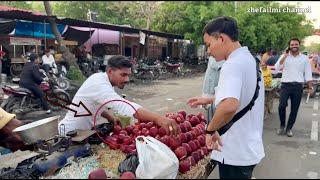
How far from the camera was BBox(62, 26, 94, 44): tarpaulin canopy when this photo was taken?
62.7 ft

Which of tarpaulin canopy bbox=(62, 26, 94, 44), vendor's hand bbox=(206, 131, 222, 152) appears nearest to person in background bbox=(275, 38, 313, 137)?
vendor's hand bbox=(206, 131, 222, 152)

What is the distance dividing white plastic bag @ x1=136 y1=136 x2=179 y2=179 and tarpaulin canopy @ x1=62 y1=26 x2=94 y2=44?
16.9m

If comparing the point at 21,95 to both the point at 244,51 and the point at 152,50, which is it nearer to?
the point at 244,51

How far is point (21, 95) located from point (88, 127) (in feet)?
20.4

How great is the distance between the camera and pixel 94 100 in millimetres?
3805

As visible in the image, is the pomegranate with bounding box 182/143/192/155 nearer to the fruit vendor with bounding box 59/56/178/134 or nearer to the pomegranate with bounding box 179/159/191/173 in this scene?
the pomegranate with bounding box 179/159/191/173

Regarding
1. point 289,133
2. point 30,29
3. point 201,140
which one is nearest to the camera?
point 201,140

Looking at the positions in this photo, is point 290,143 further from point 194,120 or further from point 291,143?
point 194,120

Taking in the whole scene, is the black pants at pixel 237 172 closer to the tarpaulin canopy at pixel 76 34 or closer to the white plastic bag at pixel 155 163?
the white plastic bag at pixel 155 163

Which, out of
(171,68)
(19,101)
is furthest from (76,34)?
(19,101)

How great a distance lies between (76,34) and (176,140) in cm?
1698

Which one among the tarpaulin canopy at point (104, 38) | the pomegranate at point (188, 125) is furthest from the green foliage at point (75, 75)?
the pomegranate at point (188, 125)

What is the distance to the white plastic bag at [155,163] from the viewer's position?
7.98 feet

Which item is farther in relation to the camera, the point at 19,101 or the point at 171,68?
the point at 171,68
